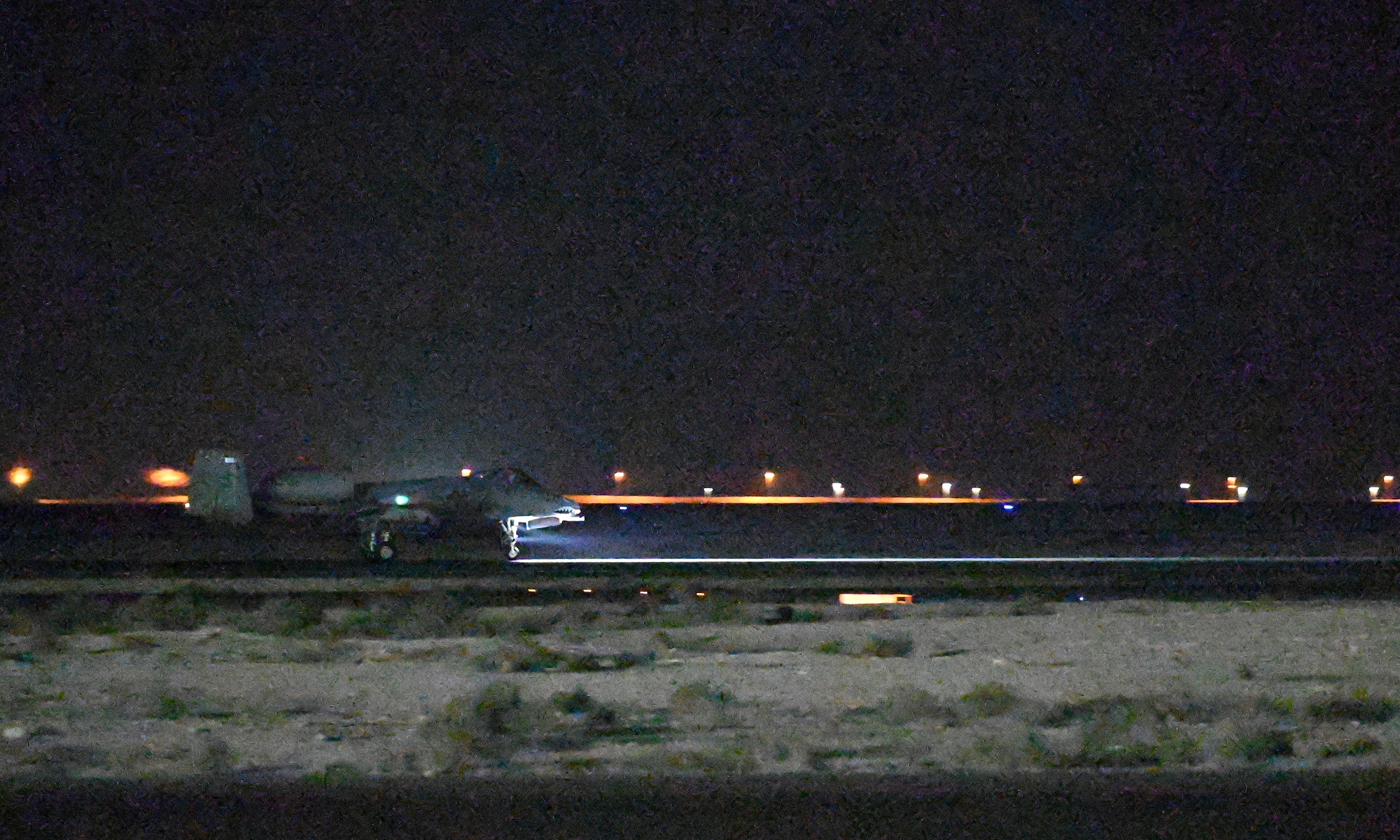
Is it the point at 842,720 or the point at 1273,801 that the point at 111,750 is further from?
the point at 1273,801

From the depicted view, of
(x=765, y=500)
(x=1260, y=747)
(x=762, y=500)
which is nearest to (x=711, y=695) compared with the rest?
(x=1260, y=747)

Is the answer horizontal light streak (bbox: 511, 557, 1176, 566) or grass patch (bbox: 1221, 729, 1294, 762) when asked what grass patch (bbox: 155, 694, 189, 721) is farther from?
horizontal light streak (bbox: 511, 557, 1176, 566)

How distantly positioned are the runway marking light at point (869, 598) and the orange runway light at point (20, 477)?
156 ft

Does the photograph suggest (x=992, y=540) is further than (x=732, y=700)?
Yes

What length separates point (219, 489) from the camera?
99.6ft

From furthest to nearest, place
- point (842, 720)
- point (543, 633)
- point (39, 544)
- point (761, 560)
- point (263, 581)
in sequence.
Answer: point (39, 544) → point (761, 560) → point (263, 581) → point (543, 633) → point (842, 720)

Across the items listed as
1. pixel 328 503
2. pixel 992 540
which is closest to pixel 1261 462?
pixel 992 540

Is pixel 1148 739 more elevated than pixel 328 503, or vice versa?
pixel 328 503

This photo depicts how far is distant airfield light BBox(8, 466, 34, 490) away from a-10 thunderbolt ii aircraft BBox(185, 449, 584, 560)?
27738mm

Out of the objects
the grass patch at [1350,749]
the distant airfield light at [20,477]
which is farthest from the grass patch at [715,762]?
the distant airfield light at [20,477]

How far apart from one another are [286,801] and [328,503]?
28.2 meters

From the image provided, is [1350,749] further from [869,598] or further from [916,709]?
[869,598]

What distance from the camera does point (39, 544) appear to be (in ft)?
84.4

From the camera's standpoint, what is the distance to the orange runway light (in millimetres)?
55156
